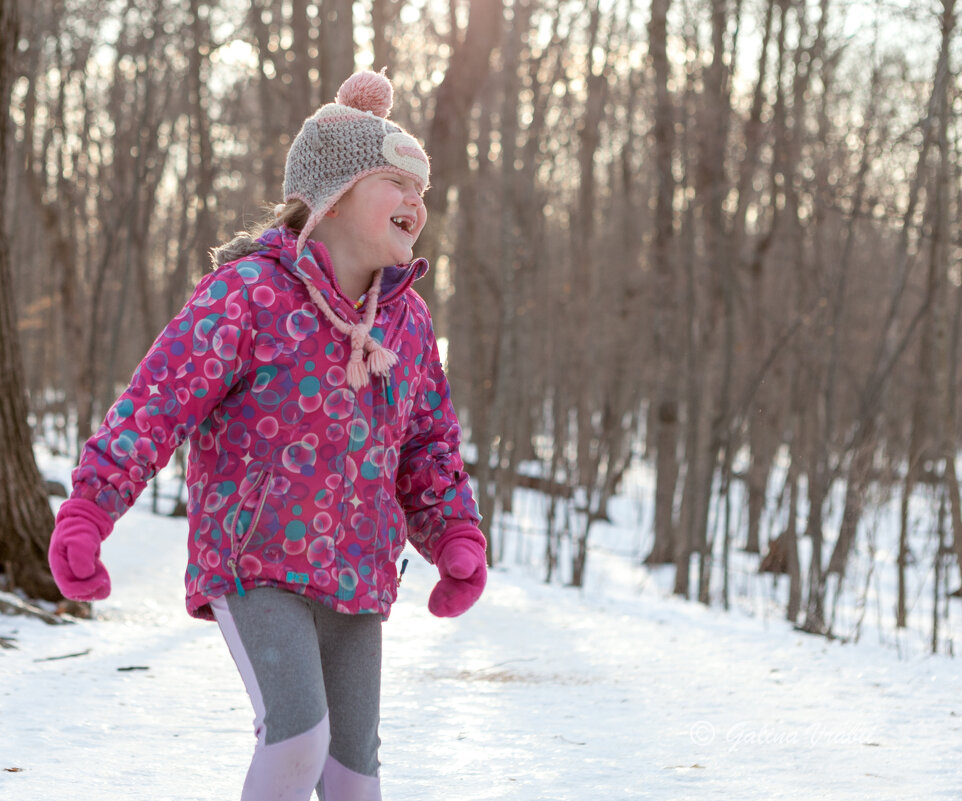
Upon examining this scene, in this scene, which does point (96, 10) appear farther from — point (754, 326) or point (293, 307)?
point (293, 307)

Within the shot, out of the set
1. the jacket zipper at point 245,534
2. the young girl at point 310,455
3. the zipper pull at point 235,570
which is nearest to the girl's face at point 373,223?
the young girl at point 310,455

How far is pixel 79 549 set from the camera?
6.17ft

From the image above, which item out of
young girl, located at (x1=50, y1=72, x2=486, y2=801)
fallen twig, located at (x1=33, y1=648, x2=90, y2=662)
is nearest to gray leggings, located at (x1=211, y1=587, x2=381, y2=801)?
young girl, located at (x1=50, y1=72, x2=486, y2=801)

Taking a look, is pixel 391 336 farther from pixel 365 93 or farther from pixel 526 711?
pixel 526 711

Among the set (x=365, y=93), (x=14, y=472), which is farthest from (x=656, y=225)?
(x=365, y=93)

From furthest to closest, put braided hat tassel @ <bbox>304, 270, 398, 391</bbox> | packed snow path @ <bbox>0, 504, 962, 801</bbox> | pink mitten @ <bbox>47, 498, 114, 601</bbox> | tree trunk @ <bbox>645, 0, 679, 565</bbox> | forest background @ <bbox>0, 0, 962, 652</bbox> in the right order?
tree trunk @ <bbox>645, 0, 679, 565</bbox>, forest background @ <bbox>0, 0, 962, 652</bbox>, packed snow path @ <bbox>0, 504, 962, 801</bbox>, braided hat tassel @ <bbox>304, 270, 398, 391</bbox>, pink mitten @ <bbox>47, 498, 114, 601</bbox>

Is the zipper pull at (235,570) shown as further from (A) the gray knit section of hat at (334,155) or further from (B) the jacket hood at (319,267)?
(A) the gray knit section of hat at (334,155)

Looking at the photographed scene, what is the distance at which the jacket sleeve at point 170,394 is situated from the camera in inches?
78.0

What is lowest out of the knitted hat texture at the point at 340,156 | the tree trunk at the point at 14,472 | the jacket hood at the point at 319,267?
the tree trunk at the point at 14,472

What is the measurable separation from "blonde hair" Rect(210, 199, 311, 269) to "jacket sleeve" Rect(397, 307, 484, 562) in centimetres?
38

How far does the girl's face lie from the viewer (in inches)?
95.1

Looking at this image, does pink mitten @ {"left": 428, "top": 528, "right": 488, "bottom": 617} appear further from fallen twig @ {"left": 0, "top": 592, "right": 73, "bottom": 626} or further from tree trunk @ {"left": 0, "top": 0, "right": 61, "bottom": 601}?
tree trunk @ {"left": 0, "top": 0, "right": 61, "bottom": 601}

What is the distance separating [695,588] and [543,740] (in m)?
8.46

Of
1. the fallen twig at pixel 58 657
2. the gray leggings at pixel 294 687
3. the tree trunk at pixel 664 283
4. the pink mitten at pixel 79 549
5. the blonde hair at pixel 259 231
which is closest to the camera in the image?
the pink mitten at pixel 79 549
